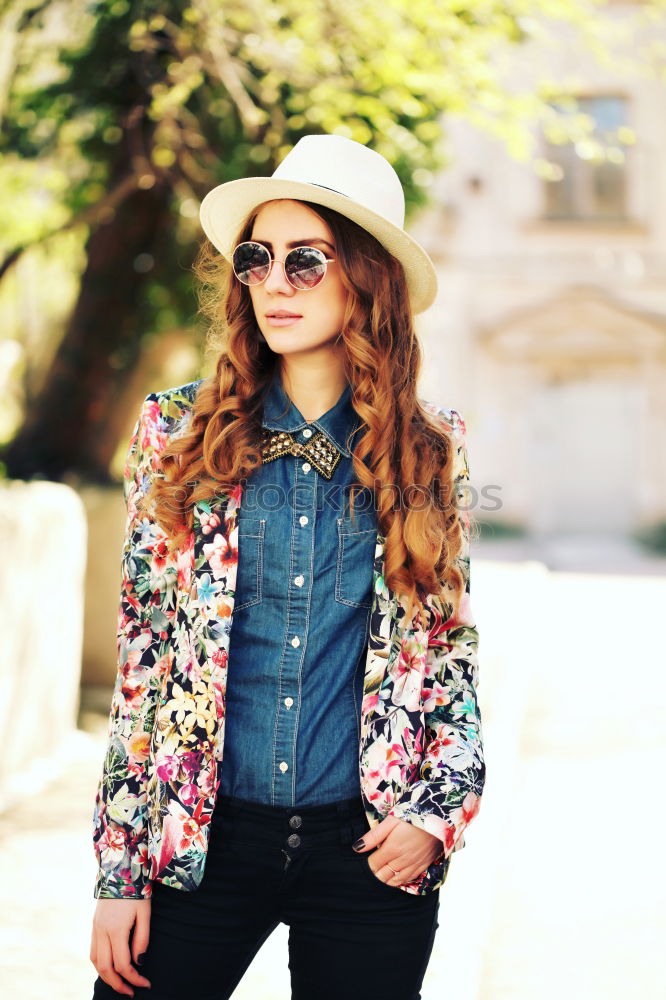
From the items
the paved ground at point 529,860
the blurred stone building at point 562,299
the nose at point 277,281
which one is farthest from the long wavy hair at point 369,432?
the blurred stone building at point 562,299

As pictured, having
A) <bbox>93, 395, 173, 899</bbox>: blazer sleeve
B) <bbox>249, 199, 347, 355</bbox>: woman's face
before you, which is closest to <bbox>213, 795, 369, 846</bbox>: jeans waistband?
<bbox>93, 395, 173, 899</bbox>: blazer sleeve

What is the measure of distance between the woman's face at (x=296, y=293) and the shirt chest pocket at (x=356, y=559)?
369 millimetres

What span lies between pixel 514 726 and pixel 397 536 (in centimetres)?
563

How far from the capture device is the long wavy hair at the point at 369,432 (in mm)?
2145

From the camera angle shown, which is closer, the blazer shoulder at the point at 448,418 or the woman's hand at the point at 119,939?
the woman's hand at the point at 119,939

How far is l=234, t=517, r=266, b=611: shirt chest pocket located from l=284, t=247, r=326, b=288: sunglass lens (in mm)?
469

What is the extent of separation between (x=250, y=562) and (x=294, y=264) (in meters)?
0.58

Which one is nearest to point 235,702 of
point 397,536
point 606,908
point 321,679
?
point 321,679

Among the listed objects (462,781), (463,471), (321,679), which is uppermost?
(463,471)

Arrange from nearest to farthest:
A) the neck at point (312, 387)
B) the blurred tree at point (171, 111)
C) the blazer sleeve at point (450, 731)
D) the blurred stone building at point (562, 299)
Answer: the blazer sleeve at point (450, 731) → the neck at point (312, 387) → the blurred tree at point (171, 111) → the blurred stone building at point (562, 299)

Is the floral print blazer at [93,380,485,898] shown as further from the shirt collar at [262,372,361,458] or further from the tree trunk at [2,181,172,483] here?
the tree trunk at [2,181,172,483]

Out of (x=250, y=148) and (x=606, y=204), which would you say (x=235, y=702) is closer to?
(x=250, y=148)

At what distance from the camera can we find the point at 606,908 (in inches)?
183

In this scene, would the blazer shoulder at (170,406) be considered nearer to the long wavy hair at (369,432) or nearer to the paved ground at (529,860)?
the long wavy hair at (369,432)
